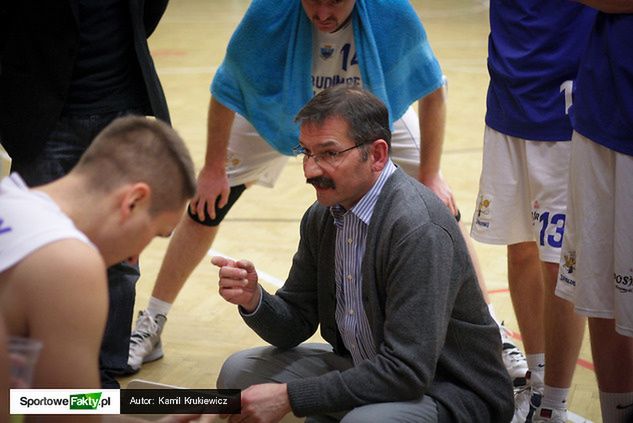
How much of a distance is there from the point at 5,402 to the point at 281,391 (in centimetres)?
106

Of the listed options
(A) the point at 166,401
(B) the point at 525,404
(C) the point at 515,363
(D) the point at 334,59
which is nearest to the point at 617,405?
(B) the point at 525,404

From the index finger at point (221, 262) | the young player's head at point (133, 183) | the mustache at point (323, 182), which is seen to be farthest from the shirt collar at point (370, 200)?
the young player's head at point (133, 183)

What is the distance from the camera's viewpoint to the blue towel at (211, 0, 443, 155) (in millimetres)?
4121

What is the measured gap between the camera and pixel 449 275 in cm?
304

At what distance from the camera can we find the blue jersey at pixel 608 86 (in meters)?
3.05

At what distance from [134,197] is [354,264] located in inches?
45.2

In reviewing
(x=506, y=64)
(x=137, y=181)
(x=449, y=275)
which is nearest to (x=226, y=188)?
(x=506, y=64)

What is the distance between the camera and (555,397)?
3.79 meters

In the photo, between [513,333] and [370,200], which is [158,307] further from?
[370,200]

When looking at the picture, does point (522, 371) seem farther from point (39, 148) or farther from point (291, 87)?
point (39, 148)

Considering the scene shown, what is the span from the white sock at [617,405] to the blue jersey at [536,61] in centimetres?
96

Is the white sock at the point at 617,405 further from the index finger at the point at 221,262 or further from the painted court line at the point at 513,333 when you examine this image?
the index finger at the point at 221,262

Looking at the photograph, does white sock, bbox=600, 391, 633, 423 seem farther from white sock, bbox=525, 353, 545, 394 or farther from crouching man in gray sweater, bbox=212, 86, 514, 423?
white sock, bbox=525, 353, 545, 394

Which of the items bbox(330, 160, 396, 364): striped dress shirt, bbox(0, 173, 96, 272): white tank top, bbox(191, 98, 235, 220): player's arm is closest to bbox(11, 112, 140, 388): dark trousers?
bbox(191, 98, 235, 220): player's arm
